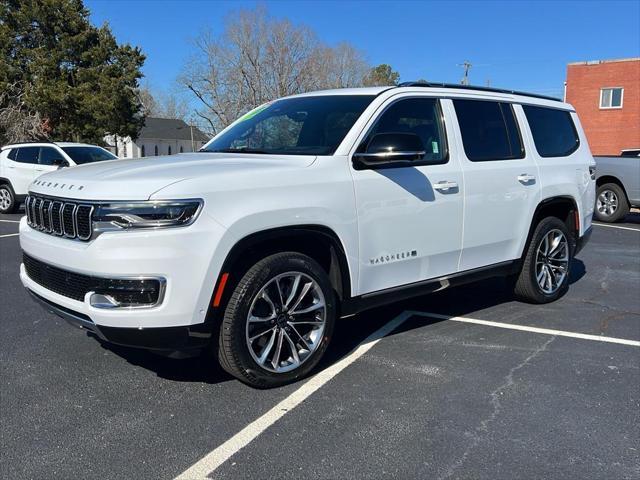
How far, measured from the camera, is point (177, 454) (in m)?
2.98

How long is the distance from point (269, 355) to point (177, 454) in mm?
928

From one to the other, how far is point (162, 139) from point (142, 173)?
3172 inches

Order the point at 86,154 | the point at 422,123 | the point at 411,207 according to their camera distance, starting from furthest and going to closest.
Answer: the point at 86,154
the point at 422,123
the point at 411,207

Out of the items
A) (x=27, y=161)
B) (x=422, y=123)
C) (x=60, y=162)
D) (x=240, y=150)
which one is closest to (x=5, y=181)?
(x=27, y=161)

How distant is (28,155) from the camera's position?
14266mm

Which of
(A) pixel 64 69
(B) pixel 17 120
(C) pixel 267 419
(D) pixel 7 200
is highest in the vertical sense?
(A) pixel 64 69

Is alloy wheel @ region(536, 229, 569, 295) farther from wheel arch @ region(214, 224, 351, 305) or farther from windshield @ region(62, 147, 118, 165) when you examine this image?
windshield @ region(62, 147, 118, 165)

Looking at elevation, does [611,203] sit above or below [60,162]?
below

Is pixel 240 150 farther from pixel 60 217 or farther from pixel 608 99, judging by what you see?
pixel 608 99

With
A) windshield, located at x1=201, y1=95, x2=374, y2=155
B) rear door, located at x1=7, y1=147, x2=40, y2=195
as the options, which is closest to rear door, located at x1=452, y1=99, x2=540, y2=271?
windshield, located at x1=201, y1=95, x2=374, y2=155

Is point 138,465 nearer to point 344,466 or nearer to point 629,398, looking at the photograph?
point 344,466

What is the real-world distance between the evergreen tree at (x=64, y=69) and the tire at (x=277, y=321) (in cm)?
3342

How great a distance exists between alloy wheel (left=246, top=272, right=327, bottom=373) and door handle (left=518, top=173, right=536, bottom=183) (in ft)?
7.87

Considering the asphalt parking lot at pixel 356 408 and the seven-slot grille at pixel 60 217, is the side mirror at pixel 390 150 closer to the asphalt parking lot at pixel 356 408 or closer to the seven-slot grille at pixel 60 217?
the asphalt parking lot at pixel 356 408
